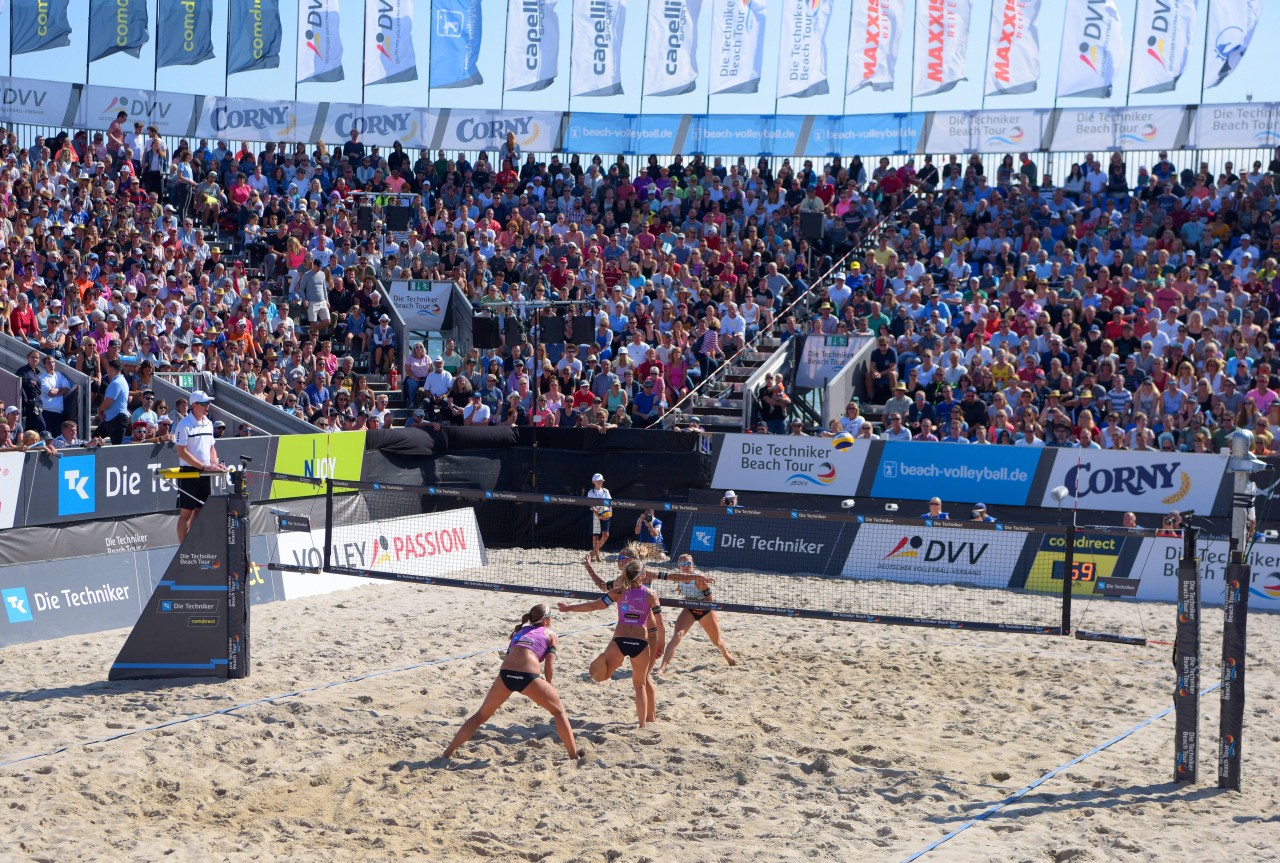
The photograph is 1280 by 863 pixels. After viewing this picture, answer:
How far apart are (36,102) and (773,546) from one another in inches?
710

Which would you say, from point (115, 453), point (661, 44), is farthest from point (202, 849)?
point (661, 44)

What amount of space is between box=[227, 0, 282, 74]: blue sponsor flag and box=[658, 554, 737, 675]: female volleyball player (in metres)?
20.7

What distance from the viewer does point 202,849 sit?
7.68m

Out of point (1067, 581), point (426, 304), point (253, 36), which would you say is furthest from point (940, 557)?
point (253, 36)

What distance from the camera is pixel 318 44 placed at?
1142 inches

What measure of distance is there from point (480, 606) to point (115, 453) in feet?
15.4

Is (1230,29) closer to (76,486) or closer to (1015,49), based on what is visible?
(1015,49)

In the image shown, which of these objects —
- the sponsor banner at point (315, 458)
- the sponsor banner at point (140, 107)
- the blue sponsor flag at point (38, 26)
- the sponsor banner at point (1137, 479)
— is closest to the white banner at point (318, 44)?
the sponsor banner at point (140, 107)

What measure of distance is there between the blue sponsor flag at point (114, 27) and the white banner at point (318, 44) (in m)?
3.19

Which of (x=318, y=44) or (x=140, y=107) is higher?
(x=318, y=44)

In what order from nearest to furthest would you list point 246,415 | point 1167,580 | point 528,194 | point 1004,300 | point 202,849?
point 202,849 < point 1167,580 < point 246,415 < point 1004,300 < point 528,194

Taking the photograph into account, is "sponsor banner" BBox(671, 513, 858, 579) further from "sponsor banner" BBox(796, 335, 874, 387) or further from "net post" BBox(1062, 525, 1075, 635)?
"net post" BBox(1062, 525, 1075, 635)

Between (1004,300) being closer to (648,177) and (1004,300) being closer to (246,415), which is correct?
(648,177)

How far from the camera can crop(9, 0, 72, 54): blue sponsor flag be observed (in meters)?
27.3
